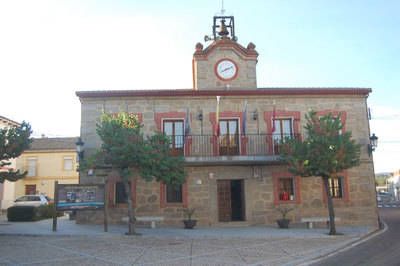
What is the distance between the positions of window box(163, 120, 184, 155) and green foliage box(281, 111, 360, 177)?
5155 millimetres

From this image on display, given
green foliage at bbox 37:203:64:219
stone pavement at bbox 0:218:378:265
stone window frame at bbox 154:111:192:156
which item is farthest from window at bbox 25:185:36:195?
stone window frame at bbox 154:111:192:156

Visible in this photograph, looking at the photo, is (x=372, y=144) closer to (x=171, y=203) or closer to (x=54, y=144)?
(x=171, y=203)

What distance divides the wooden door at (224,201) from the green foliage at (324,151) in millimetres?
3966

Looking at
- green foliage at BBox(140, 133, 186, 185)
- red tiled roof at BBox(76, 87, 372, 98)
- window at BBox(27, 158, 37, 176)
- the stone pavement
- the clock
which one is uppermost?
the clock

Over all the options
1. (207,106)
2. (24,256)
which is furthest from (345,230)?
(24,256)

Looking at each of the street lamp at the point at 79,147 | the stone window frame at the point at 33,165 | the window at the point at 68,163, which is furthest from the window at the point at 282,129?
the stone window frame at the point at 33,165

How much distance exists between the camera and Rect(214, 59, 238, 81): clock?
Answer: 19.4 m

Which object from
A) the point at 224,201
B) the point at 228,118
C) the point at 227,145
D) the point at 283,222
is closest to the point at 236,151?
the point at 227,145

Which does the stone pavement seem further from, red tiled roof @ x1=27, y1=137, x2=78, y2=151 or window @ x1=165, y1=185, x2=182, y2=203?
red tiled roof @ x1=27, y1=137, x2=78, y2=151

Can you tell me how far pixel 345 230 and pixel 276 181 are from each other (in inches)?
140

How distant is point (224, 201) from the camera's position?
58.1ft

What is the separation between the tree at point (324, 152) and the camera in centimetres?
1413

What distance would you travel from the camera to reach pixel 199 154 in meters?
17.2

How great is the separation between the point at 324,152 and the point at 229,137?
4.84m
